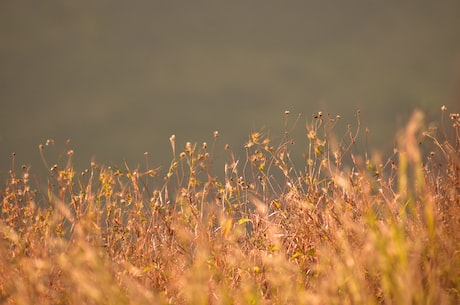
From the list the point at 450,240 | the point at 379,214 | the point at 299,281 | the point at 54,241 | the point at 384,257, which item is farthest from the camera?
the point at 379,214

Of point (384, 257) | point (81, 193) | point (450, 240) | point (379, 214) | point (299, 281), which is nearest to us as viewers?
point (384, 257)

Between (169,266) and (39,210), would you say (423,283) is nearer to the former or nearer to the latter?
(169,266)

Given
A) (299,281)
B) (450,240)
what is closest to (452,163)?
(450,240)

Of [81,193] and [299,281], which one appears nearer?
[299,281]

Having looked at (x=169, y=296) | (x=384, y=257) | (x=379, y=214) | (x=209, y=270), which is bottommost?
(x=169, y=296)

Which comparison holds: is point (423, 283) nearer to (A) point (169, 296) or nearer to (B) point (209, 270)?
(B) point (209, 270)

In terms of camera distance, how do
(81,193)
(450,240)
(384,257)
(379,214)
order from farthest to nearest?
(81,193)
(379,214)
(450,240)
(384,257)

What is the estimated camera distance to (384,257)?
8.96 feet

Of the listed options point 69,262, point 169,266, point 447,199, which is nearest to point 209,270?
point 169,266

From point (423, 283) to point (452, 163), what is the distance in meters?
0.94

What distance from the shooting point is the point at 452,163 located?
3.78m

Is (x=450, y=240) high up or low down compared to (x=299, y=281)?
up

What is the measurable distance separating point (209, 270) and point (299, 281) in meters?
0.58

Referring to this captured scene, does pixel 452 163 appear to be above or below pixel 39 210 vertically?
above
